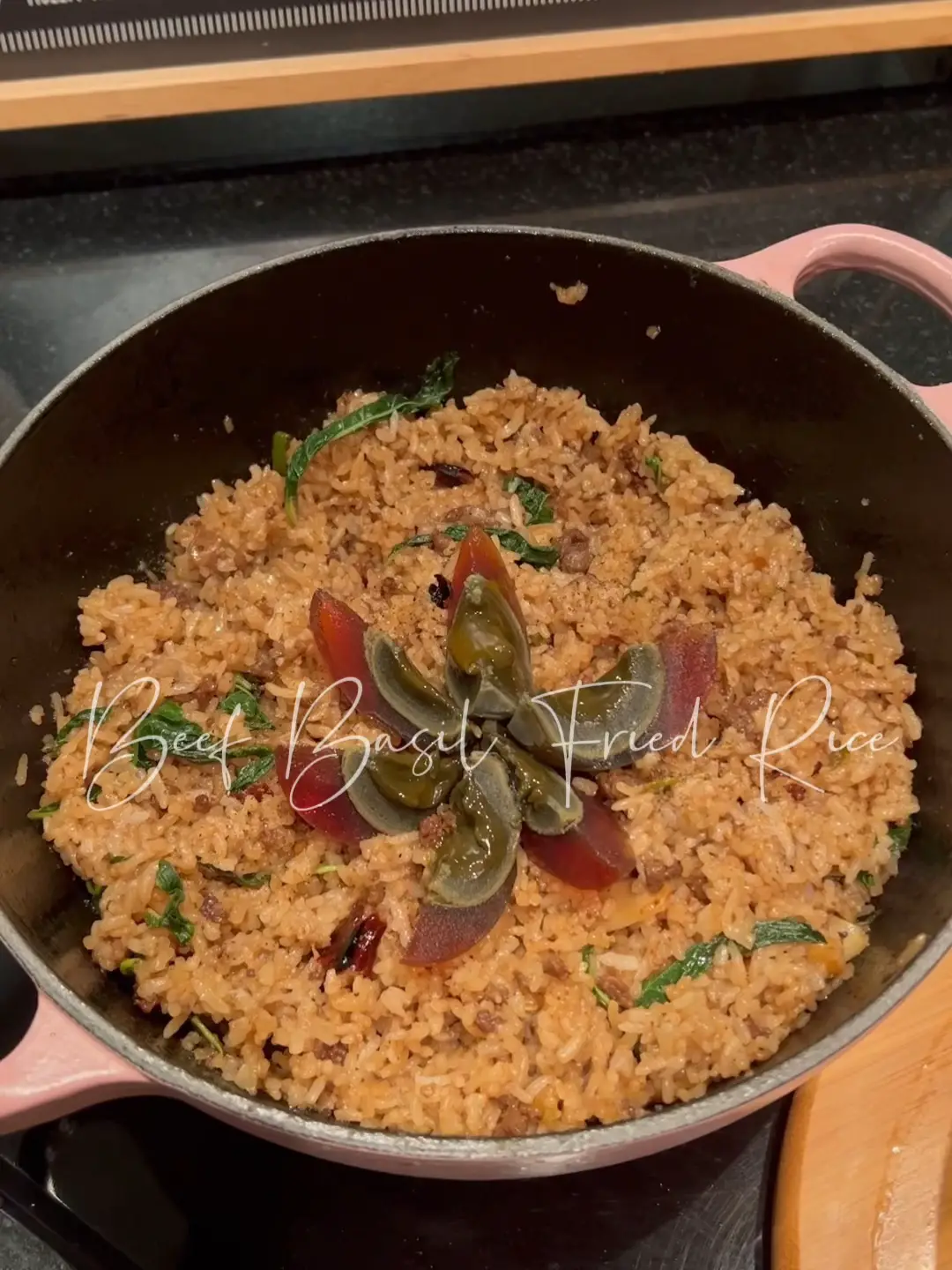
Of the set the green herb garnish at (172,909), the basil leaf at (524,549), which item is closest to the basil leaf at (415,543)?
the basil leaf at (524,549)

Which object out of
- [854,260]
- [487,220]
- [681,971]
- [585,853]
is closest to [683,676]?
[585,853]

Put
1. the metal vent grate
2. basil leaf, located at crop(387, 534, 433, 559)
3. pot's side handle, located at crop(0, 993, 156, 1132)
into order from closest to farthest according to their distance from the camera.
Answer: pot's side handle, located at crop(0, 993, 156, 1132)
basil leaf, located at crop(387, 534, 433, 559)
the metal vent grate

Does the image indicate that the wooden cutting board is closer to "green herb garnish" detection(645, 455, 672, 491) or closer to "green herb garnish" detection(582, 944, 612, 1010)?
"green herb garnish" detection(582, 944, 612, 1010)

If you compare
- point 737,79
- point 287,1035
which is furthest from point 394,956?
point 737,79

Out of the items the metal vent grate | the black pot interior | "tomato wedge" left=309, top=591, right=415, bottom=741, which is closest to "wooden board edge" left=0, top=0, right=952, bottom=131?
the metal vent grate

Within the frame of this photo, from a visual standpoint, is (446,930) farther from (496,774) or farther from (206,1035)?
(206,1035)
